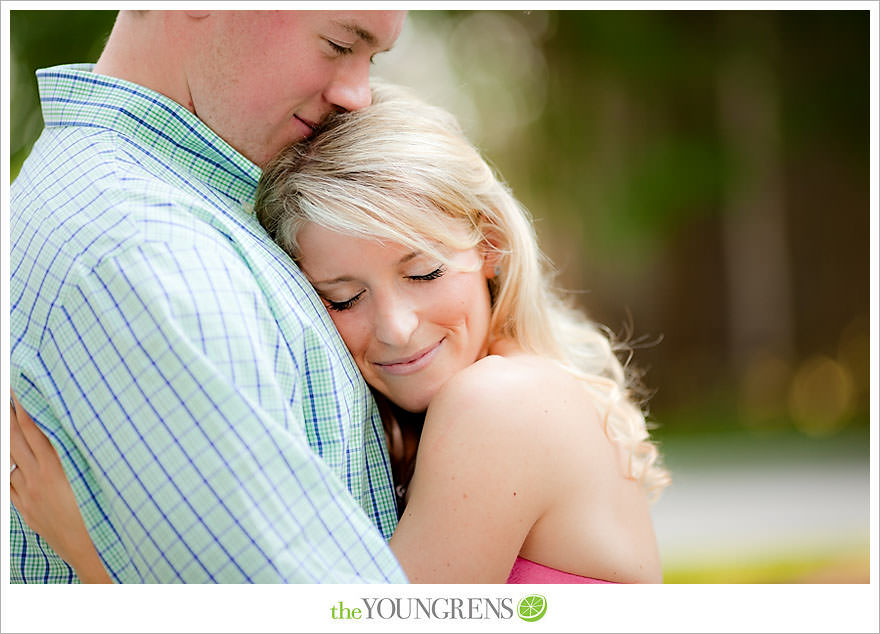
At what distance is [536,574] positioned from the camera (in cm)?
178

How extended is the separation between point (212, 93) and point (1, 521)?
0.88m

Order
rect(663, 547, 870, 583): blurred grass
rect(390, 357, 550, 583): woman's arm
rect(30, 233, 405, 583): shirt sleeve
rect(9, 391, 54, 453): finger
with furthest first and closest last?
rect(663, 547, 870, 583): blurred grass
rect(390, 357, 550, 583): woman's arm
rect(9, 391, 54, 453): finger
rect(30, 233, 405, 583): shirt sleeve

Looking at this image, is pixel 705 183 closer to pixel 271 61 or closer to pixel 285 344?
pixel 271 61

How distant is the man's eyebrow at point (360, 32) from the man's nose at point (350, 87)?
0.18ft

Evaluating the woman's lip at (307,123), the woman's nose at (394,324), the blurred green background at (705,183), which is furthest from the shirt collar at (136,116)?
the blurred green background at (705,183)

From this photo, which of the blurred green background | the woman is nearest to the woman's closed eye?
the woman

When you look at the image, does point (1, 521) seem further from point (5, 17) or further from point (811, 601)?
point (811, 601)

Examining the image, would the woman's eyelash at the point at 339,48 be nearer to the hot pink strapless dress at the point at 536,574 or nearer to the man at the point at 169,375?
the man at the point at 169,375

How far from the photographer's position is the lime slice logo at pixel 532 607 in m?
1.70

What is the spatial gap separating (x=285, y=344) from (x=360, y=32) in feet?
2.21

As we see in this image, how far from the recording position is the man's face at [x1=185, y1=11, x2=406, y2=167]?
172 centimetres

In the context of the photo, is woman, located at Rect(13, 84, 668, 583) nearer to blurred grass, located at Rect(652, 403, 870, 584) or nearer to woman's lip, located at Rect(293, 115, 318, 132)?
woman's lip, located at Rect(293, 115, 318, 132)

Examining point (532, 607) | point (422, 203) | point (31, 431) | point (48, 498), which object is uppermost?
point (422, 203)

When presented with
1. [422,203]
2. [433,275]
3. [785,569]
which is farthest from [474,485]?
[785,569]
